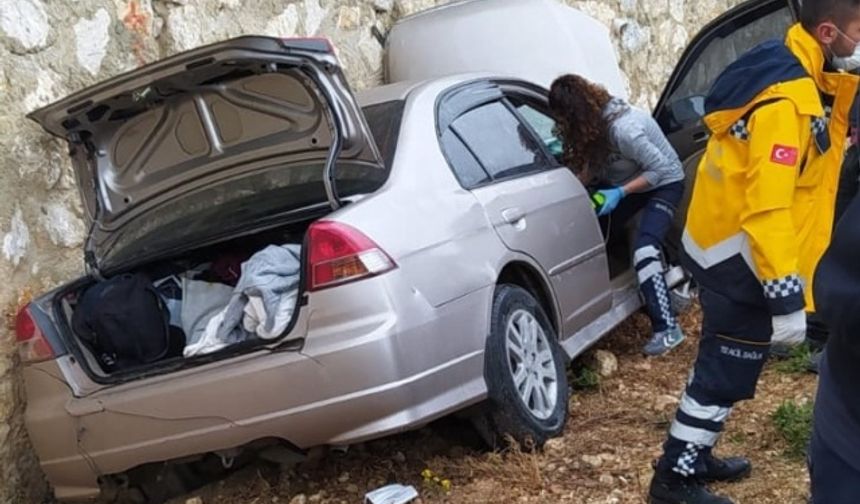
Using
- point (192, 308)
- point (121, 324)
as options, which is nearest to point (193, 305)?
point (192, 308)

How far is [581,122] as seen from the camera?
17.4ft

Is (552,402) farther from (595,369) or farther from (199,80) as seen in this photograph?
(199,80)

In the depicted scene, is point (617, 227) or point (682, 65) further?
point (682, 65)

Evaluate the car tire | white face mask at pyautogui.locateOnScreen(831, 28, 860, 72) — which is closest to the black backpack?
the car tire

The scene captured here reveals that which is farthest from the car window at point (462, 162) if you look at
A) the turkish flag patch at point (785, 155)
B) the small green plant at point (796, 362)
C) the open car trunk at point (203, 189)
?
the small green plant at point (796, 362)

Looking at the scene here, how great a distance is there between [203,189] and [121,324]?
692mm

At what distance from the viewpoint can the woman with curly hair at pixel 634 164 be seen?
5.34 m

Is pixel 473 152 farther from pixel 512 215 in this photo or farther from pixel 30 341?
pixel 30 341

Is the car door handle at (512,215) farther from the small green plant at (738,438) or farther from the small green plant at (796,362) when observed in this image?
the small green plant at (796,362)

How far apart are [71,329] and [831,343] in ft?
9.67

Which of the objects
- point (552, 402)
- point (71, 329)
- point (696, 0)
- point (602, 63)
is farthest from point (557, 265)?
point (696, 0)

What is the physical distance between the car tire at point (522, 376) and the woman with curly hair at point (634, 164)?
1011 mm

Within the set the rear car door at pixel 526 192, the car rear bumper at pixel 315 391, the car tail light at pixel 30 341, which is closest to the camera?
the car rear bumper at pixel 315 391

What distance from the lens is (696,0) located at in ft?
36.7
